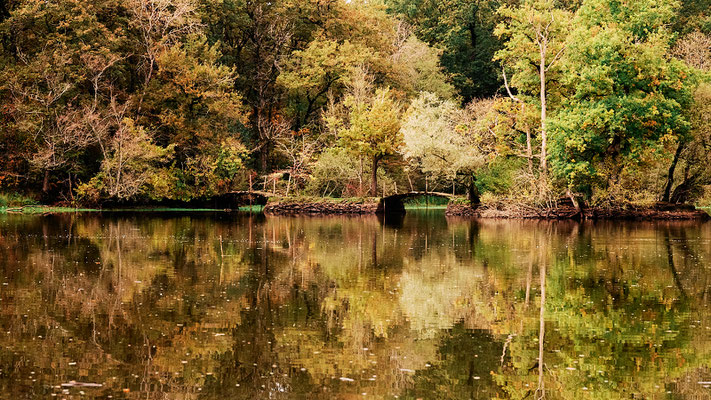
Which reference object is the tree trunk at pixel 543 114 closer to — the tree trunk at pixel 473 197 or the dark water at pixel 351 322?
the tree trunk at pixel 473 197

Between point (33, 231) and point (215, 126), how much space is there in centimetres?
2437

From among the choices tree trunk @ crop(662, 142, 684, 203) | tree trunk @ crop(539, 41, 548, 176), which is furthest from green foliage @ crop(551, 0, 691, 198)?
tree trunk @ crop(662, 142, 684, 203)

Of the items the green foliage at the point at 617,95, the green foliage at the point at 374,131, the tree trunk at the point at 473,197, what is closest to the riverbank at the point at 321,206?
the green foliage at the point at 374,131

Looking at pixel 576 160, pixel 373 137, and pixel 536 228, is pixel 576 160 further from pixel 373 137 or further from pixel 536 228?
pixel 373 137

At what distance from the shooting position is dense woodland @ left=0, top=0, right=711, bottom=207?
39812 millimetres

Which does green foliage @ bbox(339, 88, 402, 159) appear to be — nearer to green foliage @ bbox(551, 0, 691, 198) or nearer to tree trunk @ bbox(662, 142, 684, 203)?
green foliage @ bbox(551, 0, 691, 198)

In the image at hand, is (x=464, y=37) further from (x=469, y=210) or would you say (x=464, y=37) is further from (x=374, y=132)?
(x=469, y=210)

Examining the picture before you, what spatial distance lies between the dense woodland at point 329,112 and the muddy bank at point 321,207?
5.99 ft

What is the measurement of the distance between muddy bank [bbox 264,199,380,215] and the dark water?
23.6m

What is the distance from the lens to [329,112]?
5475 centimetres

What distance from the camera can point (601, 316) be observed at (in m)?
12.8

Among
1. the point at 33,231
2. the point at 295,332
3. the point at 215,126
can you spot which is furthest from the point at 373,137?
the point at 295,332

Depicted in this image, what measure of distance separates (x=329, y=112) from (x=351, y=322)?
143 ft

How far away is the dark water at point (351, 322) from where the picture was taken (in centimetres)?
863
